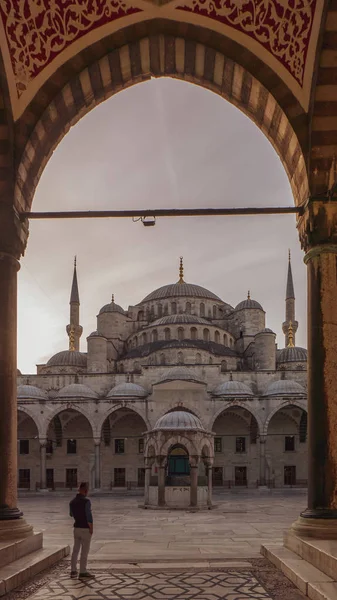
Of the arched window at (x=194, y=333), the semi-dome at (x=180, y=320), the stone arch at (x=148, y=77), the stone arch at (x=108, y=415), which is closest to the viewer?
the stone arch at (x=148, y=77)

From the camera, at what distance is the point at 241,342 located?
168 ft

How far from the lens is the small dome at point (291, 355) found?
159 ft

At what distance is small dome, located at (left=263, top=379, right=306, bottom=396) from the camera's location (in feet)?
123

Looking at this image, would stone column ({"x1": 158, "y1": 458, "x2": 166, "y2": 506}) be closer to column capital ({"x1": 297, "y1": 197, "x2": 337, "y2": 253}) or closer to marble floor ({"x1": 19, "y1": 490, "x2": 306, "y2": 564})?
marble floor ({"x1": 19, "y1": 490, "x2": 306, "y2": 564})

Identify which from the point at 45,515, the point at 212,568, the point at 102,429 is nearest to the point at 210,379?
the point at 102,429

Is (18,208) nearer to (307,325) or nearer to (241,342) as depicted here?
(307,325)

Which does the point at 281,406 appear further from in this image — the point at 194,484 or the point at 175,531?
the point at 175,531

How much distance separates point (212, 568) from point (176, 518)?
11.1m

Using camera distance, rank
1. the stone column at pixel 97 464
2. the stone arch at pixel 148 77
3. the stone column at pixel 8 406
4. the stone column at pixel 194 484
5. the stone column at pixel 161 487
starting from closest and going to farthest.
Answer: the stone column at pixel 8 406, the stone arch at pixel 148 77, the stone column at pixel 194 484, the stone column at pixel 161 487, the stone column at pixel 97 464

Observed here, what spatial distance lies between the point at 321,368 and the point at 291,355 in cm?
4279

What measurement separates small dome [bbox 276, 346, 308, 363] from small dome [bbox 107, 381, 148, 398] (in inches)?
528

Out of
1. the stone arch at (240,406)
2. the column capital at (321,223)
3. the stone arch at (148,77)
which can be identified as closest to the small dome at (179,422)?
the stone arch at (240,406)

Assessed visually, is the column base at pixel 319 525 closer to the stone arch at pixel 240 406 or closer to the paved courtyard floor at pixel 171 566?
the paved courtyard floor at pixel 171 566

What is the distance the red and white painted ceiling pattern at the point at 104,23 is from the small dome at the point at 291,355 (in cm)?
4214
